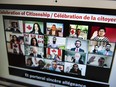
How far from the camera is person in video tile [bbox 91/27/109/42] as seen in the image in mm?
875

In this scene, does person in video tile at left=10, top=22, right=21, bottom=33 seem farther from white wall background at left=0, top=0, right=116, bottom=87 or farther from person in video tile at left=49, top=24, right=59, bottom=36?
person in video tile at left=49, top=24, right=59, bottom=36

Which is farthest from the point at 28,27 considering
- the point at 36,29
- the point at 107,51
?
the point at 107,51

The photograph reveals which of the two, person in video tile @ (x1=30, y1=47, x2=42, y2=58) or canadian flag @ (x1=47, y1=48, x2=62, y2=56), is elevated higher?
canadian flag @ (x1=47, y1=48, x2=62, y2=56)

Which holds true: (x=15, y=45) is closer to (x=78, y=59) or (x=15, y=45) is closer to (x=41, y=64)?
(x=41, y=64)

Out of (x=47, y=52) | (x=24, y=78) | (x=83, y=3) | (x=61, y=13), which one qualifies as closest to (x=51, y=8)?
(x=61, y=13)

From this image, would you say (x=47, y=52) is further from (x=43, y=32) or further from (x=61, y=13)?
(x=61, y=13)

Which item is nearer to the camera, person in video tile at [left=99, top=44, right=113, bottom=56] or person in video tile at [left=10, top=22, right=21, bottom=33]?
person in video tile at [left=99, top=44, right=113, bottom=56]

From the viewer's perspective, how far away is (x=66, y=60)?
100cm

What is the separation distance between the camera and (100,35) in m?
0.88

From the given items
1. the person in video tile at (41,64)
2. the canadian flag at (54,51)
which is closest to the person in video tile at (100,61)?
the canadian flag at (54,51)

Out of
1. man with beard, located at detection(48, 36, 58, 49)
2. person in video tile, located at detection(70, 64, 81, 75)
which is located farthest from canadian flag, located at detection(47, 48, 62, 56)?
person in video tile, located at detection(70, 64, 81, 75)

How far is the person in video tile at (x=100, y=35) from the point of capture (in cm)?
87

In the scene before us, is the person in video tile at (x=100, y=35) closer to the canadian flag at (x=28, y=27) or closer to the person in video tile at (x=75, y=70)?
the person in video tile at (x=75, y=70)

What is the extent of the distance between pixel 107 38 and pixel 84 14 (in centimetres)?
20
